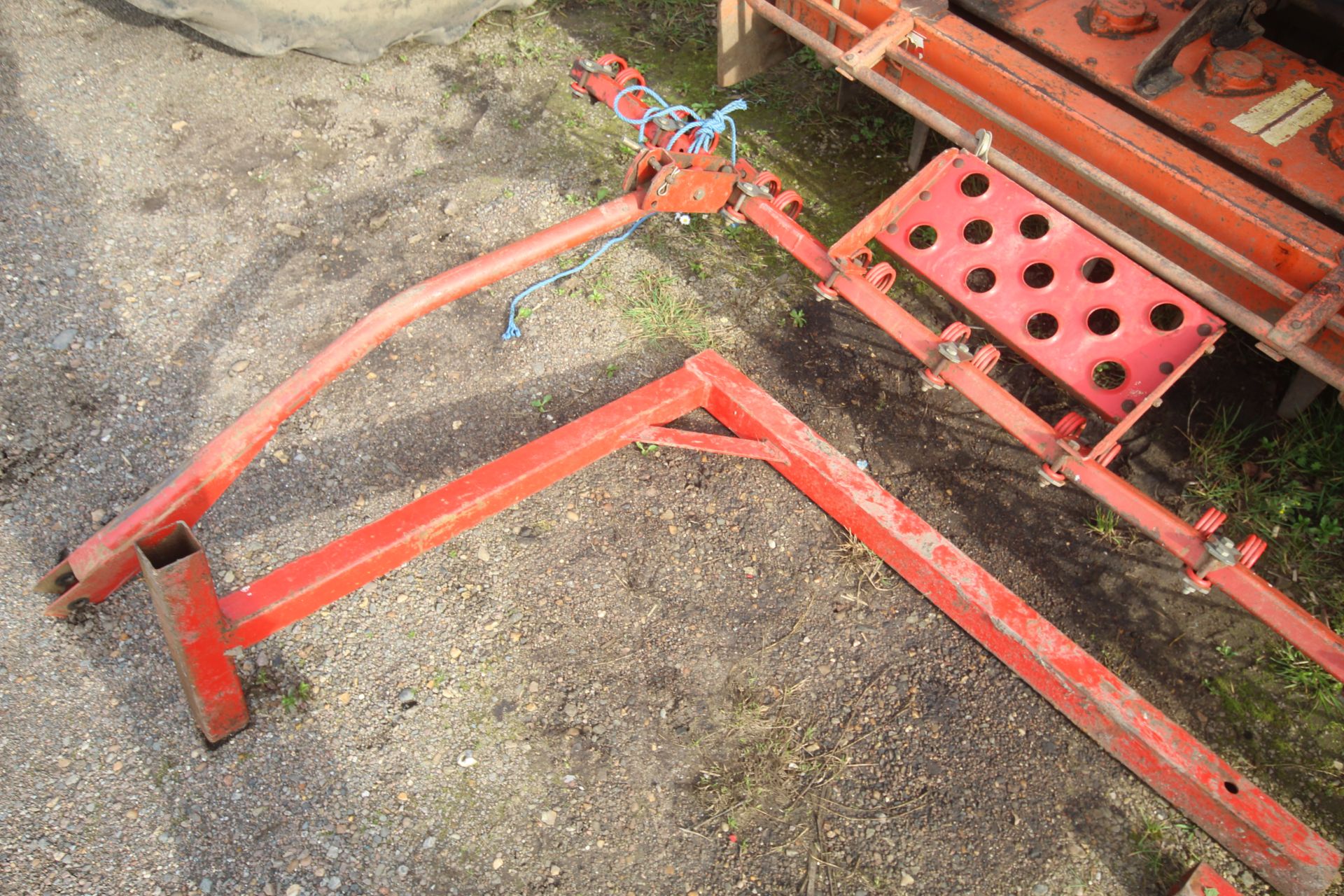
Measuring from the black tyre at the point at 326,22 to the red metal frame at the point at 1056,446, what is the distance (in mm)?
1587

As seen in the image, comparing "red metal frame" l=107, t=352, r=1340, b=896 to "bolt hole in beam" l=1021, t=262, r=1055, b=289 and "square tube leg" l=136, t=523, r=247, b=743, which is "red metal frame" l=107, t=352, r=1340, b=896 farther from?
"bolt hole in beam" l=1021, t=262, r=1055, b=289

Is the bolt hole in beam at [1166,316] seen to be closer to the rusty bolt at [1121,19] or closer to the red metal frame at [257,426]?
the rusty bolt at [1121,19]

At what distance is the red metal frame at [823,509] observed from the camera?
2.25 meters

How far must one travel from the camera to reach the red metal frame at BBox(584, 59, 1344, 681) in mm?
2336

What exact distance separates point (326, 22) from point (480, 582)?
8.62 feet

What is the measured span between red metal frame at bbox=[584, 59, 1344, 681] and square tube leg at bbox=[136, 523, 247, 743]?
1.86 meters

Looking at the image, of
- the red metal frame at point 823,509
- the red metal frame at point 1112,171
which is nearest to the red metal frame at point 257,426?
the red metal frame at point 823,509

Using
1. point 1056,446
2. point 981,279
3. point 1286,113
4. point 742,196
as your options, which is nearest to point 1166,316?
point 981,279

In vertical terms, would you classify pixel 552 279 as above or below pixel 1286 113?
below

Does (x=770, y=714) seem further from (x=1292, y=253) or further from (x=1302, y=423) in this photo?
(x=1302, y=423)

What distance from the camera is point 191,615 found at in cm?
213

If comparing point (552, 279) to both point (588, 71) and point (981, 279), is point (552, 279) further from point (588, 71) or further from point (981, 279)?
point (981, 279)

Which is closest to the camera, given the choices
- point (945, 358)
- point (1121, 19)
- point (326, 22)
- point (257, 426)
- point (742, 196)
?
point (257, 426)

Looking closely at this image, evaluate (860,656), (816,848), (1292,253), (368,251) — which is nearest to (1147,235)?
(1292,253)
